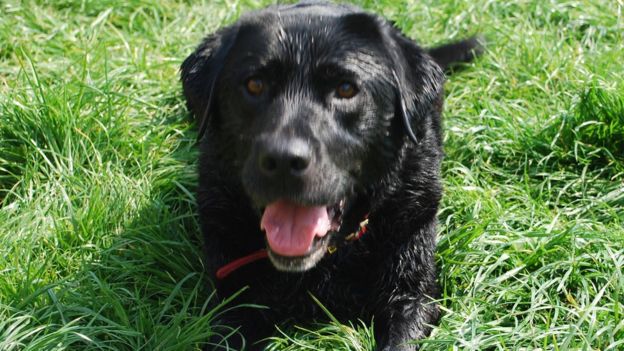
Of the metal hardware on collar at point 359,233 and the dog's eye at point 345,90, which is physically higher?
the dog's eye at point 345,90

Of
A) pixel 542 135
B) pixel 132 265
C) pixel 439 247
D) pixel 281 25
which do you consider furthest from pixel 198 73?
pixel 542 135

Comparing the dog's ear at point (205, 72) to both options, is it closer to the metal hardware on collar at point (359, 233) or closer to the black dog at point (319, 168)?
the black dog at point (319, 168)

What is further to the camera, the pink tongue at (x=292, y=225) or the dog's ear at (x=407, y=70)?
the dog's ear at (x=407, y=70)

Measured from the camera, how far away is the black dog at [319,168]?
2971 millimetres

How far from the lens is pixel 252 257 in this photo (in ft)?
11.0

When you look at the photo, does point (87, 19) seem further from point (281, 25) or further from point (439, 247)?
point (439, 247)

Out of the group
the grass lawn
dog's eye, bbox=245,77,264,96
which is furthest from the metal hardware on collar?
dog's eye, bbox=245,77,264,96

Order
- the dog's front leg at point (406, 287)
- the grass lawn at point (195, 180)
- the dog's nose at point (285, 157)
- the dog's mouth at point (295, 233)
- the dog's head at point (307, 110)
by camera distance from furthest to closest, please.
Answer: the dog's front leg at point (406, 287), the grass lawn at point (195, 180), the dog's mouth at point (295, 233), the dog's head at point (307, 110), the dog's nose at point (285, 157)

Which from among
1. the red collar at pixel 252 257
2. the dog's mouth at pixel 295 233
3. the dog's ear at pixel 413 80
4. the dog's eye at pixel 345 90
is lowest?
the red collar at pixel 252 257

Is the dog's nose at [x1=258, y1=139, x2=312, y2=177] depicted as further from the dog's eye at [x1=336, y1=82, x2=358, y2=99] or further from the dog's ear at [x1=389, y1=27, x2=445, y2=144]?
the dog's ear at [x1=389, y1=27, x2=445, y2=144]

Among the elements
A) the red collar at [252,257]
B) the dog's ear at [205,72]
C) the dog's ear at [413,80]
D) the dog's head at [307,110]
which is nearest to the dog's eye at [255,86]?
the dog's head at [307,110]

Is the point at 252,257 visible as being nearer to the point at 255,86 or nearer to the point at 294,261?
the point at 294,261

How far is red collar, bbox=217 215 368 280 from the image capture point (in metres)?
3.32

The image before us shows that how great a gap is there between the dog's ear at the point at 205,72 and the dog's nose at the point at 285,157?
489 mm
